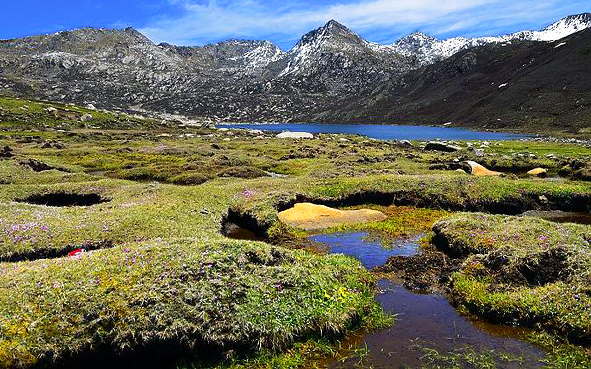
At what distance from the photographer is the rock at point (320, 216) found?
34.1 m

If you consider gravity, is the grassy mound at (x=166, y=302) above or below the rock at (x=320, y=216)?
above

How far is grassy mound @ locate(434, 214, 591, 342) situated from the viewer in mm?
16625

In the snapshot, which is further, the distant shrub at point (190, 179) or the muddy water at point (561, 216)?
the distant shrub at point (190, 179)

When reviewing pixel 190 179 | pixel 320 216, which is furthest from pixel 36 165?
pixel 320 216

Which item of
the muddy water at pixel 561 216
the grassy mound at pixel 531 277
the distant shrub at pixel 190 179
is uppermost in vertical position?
the distant shrub at pixel 190 179

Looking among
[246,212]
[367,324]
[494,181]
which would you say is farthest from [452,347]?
[494,181]

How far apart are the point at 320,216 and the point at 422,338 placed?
1988 centimetres

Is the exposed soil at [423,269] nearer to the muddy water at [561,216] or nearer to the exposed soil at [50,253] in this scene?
the exposed soil at [50,253]

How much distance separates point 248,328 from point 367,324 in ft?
17.6

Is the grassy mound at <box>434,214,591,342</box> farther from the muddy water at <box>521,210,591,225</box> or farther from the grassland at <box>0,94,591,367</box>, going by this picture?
the muddy water at <box>521,210,591,225</box>

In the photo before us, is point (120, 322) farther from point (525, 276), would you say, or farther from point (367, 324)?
point (525, 276)

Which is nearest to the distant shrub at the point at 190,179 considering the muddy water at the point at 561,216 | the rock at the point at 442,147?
the muddy water at the point at 561,216

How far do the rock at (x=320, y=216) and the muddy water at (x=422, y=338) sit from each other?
44.5 ft

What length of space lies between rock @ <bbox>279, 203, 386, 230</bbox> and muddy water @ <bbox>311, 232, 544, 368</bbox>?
1356 centimetres
